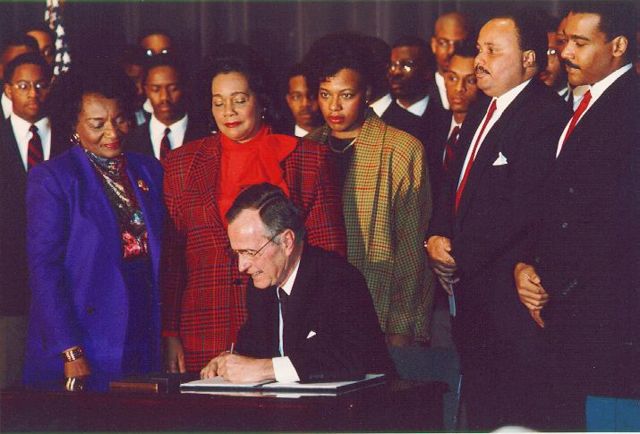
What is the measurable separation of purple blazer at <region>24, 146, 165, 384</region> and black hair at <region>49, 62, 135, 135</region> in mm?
174

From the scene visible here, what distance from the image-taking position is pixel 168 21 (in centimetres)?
662

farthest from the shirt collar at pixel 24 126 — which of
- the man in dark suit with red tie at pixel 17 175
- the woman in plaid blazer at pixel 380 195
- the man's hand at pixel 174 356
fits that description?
the man's hand at pixel 174 356

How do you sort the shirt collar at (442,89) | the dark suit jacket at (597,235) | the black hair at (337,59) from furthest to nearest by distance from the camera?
the shirt collar at (442,89) < the black hair at (337,59) < the dark suit jacket at (597,235)

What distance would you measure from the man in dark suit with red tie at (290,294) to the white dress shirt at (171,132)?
6.72ft

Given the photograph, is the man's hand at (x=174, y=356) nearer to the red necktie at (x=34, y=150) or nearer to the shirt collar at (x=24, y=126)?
the red necktie at (x=34, y=150)

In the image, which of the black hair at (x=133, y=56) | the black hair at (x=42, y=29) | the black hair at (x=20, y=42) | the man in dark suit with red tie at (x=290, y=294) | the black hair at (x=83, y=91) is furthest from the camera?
the black hair at (x=42, y=29)

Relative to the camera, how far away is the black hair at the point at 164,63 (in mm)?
5562

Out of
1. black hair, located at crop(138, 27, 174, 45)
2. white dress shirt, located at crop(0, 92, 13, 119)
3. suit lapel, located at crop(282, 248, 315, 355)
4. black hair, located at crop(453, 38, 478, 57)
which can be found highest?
black hair, located at crop(138, 27, 174, 45)

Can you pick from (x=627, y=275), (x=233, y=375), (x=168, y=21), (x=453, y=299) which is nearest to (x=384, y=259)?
(x=453, y=299)

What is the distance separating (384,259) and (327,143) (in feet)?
1.79

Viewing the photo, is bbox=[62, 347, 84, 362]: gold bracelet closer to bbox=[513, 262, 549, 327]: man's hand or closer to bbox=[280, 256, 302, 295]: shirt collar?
bbox=[280, 256, 302, 295]: shirt collar

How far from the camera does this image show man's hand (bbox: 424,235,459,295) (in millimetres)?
3855

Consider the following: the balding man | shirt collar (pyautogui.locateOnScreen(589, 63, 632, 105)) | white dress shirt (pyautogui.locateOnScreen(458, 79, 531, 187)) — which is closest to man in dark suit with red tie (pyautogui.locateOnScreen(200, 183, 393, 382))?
white dress shirt (pyautogui.locateOnScreen(458, 79, 531, 187))

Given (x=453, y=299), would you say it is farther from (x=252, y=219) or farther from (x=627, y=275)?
(x=252, y=219)
